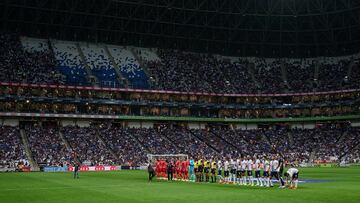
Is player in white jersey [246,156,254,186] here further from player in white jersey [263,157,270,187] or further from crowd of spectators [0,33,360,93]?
crowd of spectators [0,33,360,93]

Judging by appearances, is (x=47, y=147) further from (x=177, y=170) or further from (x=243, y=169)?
(x=243, y=169)

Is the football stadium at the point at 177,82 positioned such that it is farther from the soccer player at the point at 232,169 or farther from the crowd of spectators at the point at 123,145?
the soccer player at the point at 232,169

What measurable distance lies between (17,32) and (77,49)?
13.3 m

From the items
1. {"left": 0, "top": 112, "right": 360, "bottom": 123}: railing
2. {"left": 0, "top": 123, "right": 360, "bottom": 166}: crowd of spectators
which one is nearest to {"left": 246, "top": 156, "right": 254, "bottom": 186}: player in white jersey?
{"left": 0, "top": 123, "right": 360, "bottom": 166}: crowd of spectators

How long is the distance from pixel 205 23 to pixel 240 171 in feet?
226

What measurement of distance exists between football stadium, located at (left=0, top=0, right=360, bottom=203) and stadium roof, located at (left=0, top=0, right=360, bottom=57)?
0.30m

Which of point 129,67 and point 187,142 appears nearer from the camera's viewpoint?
point 187,142

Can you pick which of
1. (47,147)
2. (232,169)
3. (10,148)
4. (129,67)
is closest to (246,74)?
(129,67)

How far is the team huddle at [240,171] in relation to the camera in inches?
1451

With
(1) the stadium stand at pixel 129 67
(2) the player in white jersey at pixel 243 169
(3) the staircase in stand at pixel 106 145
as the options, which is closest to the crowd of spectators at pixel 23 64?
(3) the staircase in stand at pixel 106 145

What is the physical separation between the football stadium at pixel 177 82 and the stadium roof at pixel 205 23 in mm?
300

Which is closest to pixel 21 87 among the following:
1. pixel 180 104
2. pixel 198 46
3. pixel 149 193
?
pixel 180 104

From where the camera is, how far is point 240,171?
40656mm

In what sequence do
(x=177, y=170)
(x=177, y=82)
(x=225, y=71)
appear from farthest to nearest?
(x=225, y=71) < (x=177, y=82) < (x=177, y=170)
